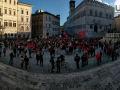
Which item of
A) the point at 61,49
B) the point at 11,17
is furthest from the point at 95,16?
the point at 61,49

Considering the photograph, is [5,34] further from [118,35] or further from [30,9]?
[118,35]

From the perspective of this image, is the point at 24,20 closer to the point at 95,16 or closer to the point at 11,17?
the point at 11,17

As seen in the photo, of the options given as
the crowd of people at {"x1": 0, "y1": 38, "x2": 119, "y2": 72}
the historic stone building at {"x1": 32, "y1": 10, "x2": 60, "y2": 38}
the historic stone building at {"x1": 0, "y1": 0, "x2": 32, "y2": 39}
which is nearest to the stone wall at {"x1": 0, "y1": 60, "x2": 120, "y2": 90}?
the crowd of people at {"x1": 0, "y1": 38, "x2": 119, "y2": 72}

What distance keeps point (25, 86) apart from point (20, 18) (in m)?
40.6

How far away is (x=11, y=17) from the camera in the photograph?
1512 inches

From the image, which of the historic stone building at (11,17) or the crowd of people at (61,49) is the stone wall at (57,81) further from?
the historic stone building at (11,17)

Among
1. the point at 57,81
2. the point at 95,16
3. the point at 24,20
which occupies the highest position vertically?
the point at 95,16

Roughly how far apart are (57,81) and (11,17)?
3807cm

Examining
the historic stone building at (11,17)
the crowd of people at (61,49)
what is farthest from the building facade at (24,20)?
the crowd of people at (61,49)

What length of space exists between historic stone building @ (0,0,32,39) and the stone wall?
33690 mm

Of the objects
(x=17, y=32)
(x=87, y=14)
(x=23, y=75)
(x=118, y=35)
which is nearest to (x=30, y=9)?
(x=17, y=32)

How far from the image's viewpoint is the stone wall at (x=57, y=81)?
5504mm

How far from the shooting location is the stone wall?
5.50 m

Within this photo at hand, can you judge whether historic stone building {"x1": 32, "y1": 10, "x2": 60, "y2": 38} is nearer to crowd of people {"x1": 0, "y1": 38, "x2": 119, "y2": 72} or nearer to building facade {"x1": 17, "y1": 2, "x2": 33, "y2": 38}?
building facade {"x1": 17, "y1": 2, "x2": 33, "y2": 38}
